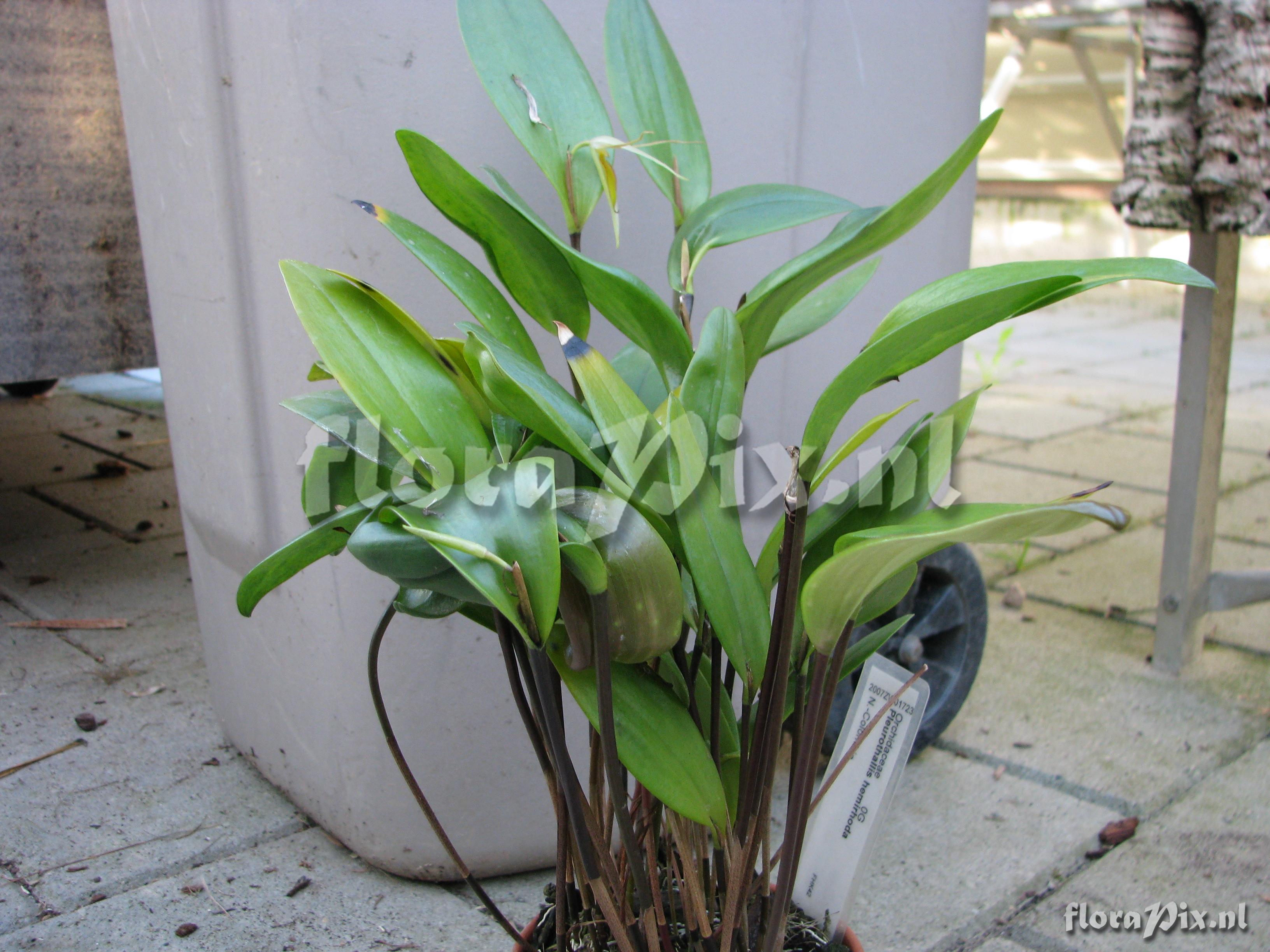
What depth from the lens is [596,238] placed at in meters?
0.94

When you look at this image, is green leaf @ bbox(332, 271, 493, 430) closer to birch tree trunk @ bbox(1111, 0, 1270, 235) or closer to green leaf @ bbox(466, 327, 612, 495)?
green leaf @ bbox(466, 327, 612, 495)

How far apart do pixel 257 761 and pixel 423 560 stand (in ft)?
2.88

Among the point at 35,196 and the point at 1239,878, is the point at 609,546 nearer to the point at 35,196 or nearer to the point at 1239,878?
the point at 1239,878

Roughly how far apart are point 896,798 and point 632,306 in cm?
87

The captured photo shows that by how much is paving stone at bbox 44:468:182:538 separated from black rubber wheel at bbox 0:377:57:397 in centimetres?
81

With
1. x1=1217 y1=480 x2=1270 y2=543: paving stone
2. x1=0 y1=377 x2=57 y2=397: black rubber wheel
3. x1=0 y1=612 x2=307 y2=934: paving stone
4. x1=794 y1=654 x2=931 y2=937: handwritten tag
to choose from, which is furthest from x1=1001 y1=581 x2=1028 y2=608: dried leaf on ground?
x1=0 y1=377 x2=57 y2=397: black rubber wheel

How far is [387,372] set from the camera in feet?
1.86

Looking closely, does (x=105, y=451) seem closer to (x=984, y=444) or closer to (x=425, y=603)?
(x=984, y=444)

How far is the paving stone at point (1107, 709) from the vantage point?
1.30m

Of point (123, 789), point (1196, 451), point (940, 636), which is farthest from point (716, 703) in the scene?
point (1196, 451)

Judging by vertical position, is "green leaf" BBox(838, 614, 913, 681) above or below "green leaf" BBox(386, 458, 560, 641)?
below

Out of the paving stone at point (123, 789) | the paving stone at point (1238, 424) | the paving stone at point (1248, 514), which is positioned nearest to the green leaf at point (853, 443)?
the paving stone at point (123, 789)

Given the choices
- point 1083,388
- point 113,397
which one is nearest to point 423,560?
point 113,397

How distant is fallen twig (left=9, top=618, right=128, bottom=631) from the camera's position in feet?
5.46
